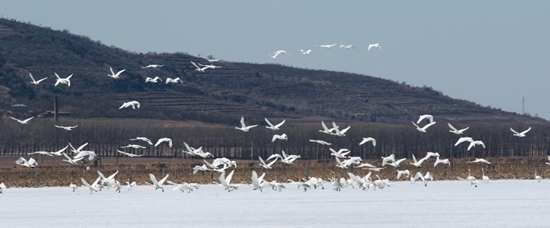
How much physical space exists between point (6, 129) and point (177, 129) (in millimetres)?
19260

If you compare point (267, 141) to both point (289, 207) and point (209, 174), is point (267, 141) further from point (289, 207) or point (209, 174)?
point (289, 207)

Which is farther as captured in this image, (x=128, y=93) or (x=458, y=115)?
(x=458, y=115)

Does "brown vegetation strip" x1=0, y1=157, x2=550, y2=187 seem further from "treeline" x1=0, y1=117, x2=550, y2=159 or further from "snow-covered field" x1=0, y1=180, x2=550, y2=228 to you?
"treeline" x1=0, y1=117, x2=550, y2=159

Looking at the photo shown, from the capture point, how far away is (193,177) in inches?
2434

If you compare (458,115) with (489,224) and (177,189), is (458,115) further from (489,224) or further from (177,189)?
(489,224)

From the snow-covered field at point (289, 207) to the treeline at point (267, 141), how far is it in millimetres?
57915

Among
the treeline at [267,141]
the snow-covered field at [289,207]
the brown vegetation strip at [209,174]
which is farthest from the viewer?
the treeline at [267,141]

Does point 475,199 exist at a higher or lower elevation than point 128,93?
lower

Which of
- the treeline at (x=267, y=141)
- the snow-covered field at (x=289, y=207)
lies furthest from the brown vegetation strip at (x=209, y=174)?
the treeline at (x=267, y=141)

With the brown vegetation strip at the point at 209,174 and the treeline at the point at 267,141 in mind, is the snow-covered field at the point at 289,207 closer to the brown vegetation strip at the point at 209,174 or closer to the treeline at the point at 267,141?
the brown vegetation strip at the point at 209,174

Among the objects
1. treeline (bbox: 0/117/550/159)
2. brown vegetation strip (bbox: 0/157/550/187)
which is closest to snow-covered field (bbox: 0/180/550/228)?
brown vegetation strip (bbox: 0/157/550/187)

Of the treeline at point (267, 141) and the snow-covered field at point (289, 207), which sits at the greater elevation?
the treeline at point (267, 141)

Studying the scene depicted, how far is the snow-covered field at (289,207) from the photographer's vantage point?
34.5 m

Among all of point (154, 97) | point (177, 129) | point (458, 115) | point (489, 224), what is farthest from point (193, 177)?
point (458, 115)
